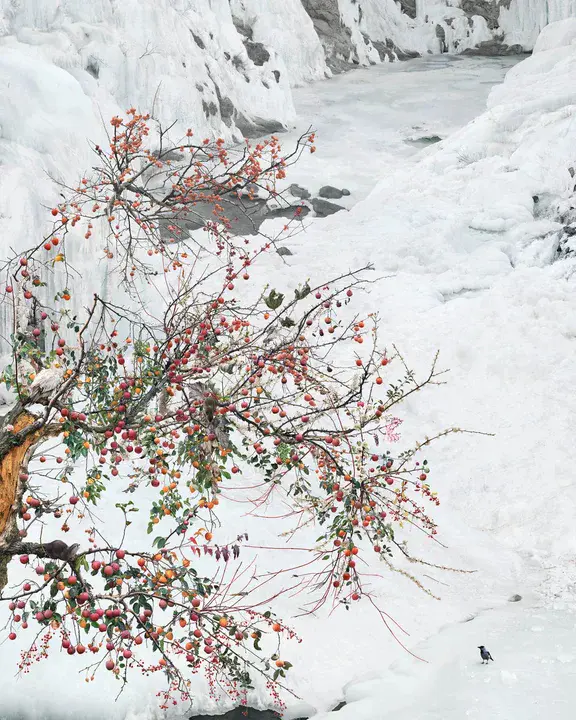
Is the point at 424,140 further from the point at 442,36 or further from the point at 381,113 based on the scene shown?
the point at 442,36

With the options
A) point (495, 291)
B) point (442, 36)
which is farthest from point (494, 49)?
point (495, 291)

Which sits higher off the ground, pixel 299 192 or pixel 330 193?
pixel 299 192

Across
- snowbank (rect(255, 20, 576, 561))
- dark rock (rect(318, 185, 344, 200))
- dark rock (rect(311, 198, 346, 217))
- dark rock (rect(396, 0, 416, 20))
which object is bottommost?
snowbank (rect(255, 20, 576, 561))

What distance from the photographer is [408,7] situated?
105 feet

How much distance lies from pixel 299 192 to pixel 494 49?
69.8ft

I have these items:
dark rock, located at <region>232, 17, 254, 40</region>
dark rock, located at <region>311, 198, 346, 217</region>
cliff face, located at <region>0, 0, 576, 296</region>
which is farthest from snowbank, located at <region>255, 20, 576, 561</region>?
dark rock, located at <region>232, 17, 254, 40</region>

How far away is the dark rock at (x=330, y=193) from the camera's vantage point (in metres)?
15.9

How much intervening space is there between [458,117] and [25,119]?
16200mm

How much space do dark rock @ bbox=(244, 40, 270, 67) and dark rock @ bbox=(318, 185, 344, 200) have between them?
7.17m

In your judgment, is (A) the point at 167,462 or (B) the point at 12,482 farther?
(A) the point at 167,462

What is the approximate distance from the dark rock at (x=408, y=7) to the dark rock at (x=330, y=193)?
2061 cm

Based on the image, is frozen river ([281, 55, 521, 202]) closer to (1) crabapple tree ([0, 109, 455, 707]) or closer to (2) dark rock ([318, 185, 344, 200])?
(2) dark rock ([318, 185, 344, 200])

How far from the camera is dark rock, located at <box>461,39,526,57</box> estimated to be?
31.5m

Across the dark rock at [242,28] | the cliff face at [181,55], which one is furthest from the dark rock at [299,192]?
the dark rock at [242,28]
